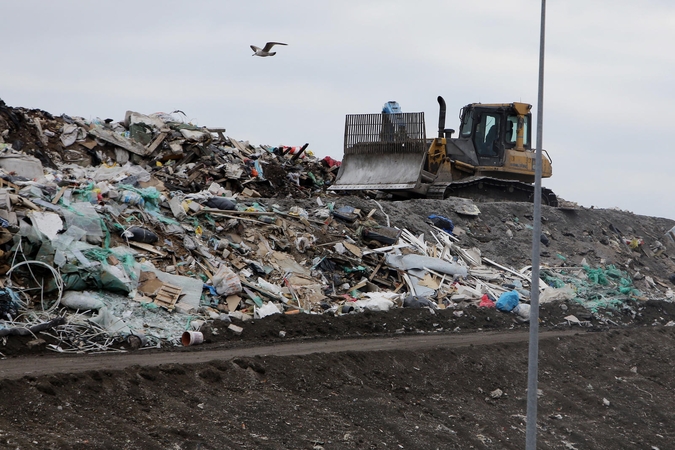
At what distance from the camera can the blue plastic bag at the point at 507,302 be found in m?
17.5

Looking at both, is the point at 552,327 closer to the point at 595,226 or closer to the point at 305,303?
the point at 305,303

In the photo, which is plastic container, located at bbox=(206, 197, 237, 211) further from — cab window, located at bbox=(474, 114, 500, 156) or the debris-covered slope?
cab window, located at bbox=(474, 114, 500, 156)

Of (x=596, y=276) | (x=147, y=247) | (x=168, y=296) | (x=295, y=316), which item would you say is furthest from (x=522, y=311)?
(x=147, y=247)

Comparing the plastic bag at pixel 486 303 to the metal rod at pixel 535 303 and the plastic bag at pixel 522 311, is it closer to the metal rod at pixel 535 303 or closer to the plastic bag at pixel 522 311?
the plastic bag at pixel 522 311

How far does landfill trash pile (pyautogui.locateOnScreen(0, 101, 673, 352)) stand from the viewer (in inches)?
493

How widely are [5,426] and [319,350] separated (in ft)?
18.4

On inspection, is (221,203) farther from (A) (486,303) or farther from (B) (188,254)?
(A) (486,303)

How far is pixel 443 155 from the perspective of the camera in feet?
80.0

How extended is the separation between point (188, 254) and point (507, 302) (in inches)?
265

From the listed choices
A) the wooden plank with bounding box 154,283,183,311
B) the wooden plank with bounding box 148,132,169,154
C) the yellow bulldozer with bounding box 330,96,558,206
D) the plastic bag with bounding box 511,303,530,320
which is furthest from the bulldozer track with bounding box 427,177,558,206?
the wooden plank with bounding box 154,283,183,311

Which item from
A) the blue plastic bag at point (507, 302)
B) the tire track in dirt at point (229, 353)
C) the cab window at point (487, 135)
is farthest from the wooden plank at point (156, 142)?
the tire track in dirt at point (229, 353)

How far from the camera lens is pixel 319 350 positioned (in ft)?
41.0

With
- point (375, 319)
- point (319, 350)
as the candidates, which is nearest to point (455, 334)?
point (375, 319)

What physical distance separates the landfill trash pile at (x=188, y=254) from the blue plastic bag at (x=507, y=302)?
0.08 feet
